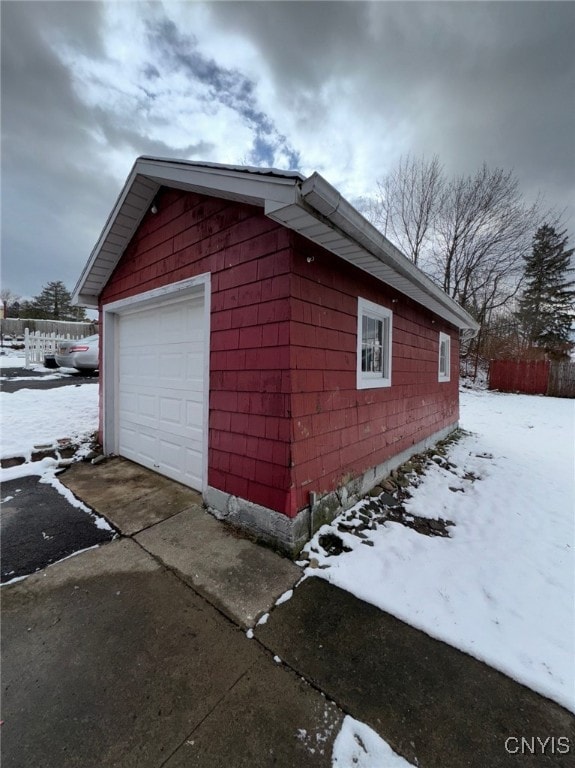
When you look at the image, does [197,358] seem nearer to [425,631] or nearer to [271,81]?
[425,631]

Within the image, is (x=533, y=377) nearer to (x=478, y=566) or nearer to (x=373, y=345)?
(x=373, y=345)

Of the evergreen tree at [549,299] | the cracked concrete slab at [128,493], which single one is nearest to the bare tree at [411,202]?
the evergreen tree at [549,299]

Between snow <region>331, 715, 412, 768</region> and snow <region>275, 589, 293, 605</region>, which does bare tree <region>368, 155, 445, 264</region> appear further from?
snow <region>331, 715, 412, 768</region>

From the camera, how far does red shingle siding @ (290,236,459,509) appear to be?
2.64 meters

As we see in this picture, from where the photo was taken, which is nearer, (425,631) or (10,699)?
(10,699)

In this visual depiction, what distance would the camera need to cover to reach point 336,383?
3.14 metres

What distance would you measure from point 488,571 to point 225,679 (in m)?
2.16

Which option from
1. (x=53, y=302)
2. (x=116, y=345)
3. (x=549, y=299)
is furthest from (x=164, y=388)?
(x=53, y=302)

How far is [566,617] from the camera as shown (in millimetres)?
2010

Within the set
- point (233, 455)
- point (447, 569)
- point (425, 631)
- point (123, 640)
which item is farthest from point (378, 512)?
point (123, 640)

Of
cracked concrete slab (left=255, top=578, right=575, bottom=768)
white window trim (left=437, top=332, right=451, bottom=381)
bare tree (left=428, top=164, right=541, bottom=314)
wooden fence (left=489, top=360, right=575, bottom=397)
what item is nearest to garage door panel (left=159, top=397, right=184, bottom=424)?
cracked concrete slab (left=255, top=578, right=575, bottom=768)

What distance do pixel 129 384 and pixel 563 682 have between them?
524cm

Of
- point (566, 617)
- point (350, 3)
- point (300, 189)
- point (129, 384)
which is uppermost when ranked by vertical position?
point (350, 3)

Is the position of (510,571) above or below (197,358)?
below
